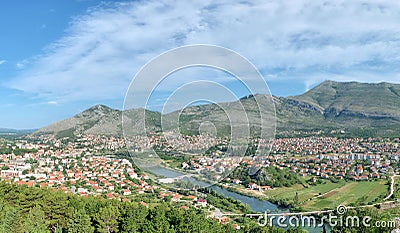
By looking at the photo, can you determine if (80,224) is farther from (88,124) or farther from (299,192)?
(88,124)

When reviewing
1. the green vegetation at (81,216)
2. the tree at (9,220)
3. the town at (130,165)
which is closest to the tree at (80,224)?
the green vegetation at (81,216)

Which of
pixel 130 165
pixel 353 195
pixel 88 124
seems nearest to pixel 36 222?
pixel 353 195

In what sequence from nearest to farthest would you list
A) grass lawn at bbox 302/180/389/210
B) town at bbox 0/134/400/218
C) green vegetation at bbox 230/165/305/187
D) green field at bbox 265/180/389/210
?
grass lawn at bbox 302/180/389/210, green field at bbox 265/180/389/210, town at bbox 0/134/400/218, green vegetation at bbox 230/165/305/187

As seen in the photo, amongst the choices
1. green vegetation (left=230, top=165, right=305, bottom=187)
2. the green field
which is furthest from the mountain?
the green field

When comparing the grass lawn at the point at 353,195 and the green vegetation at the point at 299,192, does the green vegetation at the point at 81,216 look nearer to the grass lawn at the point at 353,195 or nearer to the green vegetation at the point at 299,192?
the grass lawn at the point at 353,195

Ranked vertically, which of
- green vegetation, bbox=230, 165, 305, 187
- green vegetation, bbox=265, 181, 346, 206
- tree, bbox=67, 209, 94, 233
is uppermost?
tree, bbox=67, 209, 94, 233

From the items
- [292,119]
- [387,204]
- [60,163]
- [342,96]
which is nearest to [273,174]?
[387,204]

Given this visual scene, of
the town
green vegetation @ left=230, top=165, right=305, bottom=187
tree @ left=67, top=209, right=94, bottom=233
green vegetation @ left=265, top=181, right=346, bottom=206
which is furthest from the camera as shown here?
green vegetation @ left=230, top=165, right=305, bottom=187

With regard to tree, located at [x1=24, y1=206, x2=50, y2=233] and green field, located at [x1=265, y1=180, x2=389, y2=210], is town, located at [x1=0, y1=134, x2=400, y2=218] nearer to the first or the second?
green field, located at [x1=265, y1=180, x2=389, y2=210]
